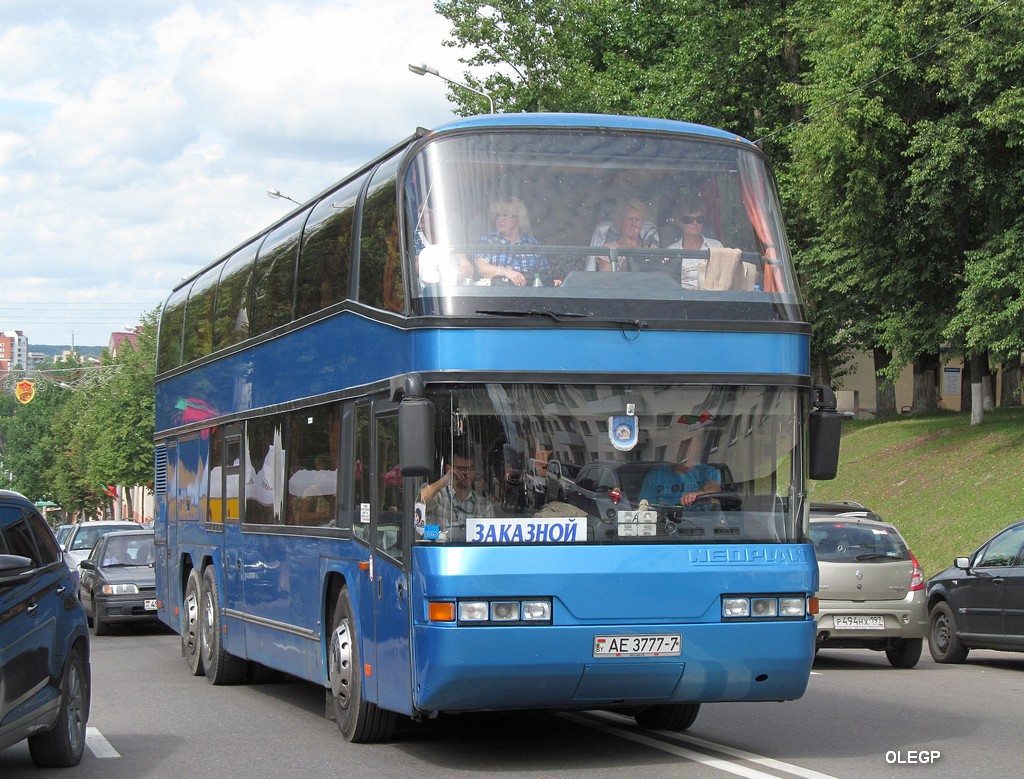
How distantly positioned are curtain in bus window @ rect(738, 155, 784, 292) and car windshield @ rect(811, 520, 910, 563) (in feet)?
23.8

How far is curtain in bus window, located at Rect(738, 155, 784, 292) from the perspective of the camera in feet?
31.8

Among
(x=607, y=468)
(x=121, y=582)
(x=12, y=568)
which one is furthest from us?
(x=121, y=582)

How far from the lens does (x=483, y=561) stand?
8727mm

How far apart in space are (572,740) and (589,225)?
A: 3562 mm

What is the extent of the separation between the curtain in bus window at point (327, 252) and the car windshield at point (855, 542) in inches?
272

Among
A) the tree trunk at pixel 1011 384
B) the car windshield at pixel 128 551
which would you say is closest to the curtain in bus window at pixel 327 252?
the car windshield at pixel 128 551

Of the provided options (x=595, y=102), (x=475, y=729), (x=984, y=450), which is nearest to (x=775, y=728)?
(x=475, y=729)

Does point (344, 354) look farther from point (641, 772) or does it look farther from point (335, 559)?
point (641, 772)

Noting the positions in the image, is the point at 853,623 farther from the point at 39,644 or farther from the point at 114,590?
the point at 114,590

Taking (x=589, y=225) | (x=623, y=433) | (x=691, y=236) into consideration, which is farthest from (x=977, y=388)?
(x=623, y=433)

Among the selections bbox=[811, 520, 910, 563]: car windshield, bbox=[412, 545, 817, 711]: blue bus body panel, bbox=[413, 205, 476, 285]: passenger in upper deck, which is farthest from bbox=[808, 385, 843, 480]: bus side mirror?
bbox=[811, 520, 910, 563]: car windshield

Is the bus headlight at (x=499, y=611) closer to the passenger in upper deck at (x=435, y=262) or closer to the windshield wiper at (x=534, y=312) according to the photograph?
the windshield wiper at (x=534, y=312)

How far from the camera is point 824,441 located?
9594mm

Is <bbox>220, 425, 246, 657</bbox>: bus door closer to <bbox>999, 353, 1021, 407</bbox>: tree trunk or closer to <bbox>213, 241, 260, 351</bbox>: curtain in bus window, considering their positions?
<bbox>213, 241, 260, 351</bbox>: curtain in bus window
